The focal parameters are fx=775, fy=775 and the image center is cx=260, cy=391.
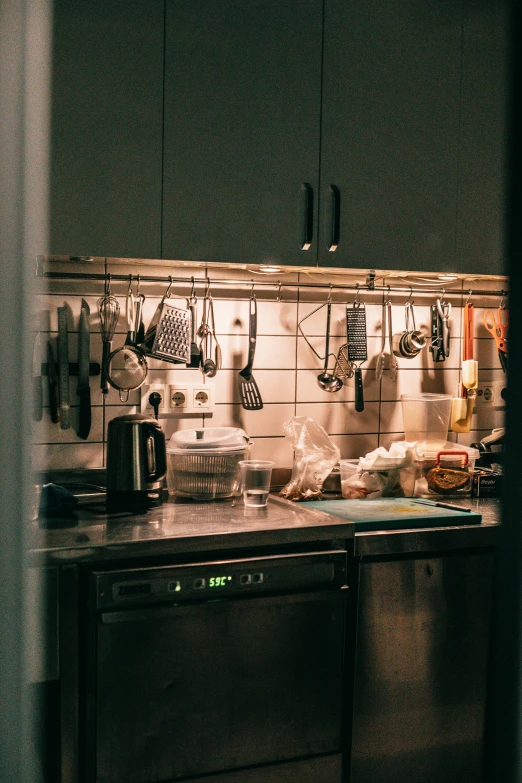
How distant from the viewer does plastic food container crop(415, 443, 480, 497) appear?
2.38 metres

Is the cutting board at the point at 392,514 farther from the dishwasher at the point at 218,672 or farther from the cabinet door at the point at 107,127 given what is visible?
the cabinet door at the point at 107,127

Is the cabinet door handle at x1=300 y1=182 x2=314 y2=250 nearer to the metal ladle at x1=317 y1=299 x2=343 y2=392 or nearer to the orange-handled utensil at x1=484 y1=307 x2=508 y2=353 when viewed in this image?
the metal ladle at x1=317 y1=299 x2=343 y2=392

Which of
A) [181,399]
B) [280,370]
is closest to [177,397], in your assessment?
[181,399]

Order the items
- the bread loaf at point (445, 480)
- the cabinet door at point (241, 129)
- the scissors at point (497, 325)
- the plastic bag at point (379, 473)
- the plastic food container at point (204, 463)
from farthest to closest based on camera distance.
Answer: the scissors at point (497, 325), the bread loaf at point (445, 480), the plastic bag at point (379, 473), the plastic food container at point (204, 463), the cabinet door at point (241, 129)

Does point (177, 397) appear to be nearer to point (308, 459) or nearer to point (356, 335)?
point (308, 459)

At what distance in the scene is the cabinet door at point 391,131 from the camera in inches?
83.4

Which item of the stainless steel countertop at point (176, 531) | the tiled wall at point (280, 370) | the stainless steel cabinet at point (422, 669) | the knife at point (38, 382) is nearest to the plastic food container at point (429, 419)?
the tiled wall at point (280, 370)

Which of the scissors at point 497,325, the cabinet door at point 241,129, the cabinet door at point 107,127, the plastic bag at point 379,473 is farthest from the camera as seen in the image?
the scissors at point 497,325

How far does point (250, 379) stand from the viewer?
92.1 inches

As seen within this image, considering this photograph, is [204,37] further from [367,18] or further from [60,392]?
[60,392]

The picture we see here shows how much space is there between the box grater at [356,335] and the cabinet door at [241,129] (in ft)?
1.21

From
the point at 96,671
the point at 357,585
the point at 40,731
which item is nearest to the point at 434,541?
the point at 357,585

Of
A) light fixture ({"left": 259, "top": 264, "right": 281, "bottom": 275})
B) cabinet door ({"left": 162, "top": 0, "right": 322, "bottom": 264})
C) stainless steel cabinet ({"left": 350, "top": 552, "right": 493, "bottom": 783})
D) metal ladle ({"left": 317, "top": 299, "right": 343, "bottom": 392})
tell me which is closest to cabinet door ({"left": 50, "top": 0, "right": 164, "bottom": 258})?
cabinet door ({"left": 162, "top": 0, "right": 322, "bottom": 264})

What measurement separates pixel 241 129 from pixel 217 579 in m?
1.13
